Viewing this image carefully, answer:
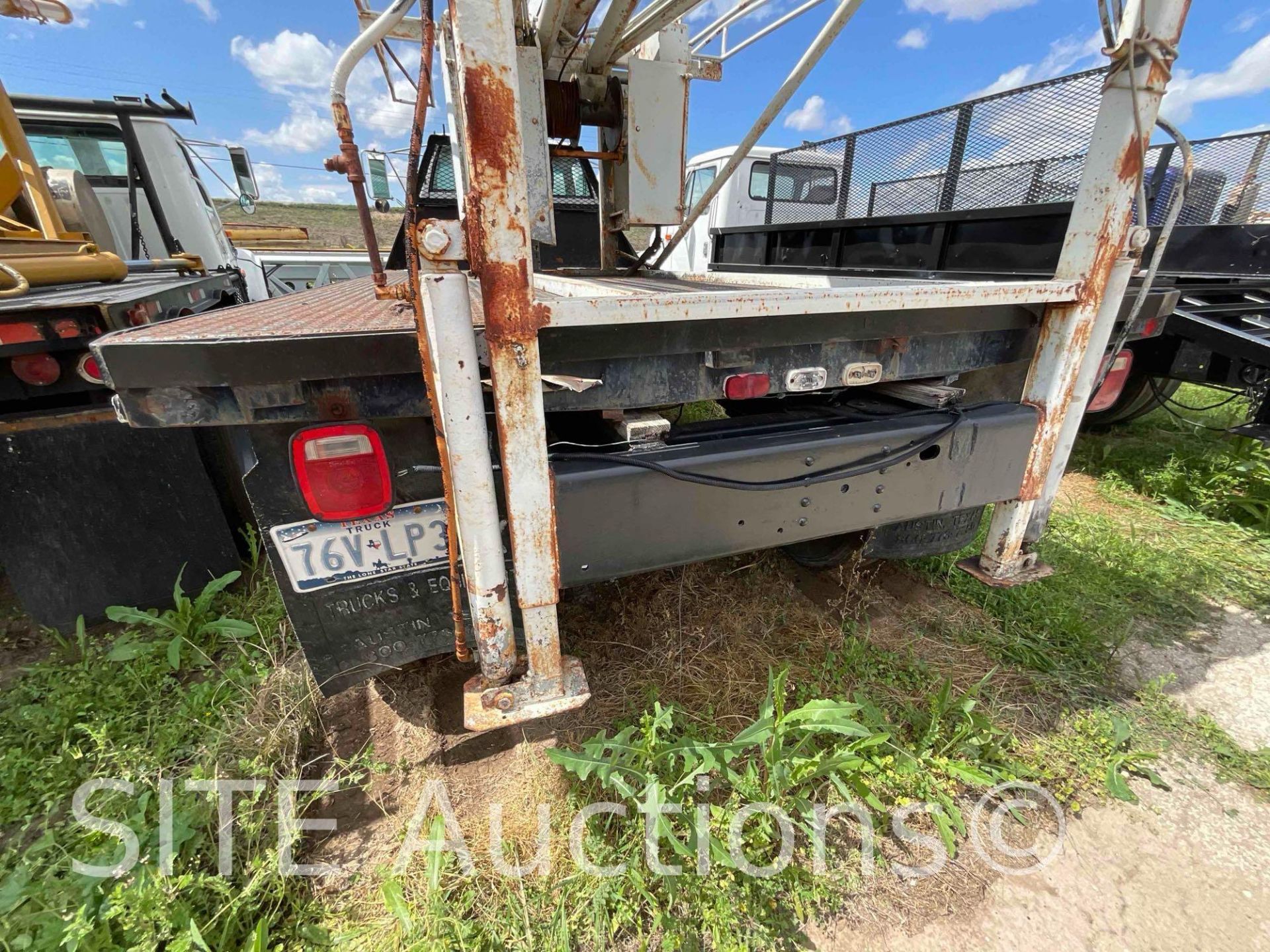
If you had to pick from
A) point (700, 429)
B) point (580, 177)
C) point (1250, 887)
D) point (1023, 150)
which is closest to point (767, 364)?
point (700, 429)

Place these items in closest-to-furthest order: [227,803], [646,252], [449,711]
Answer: [227,803]
[449,711]
[646,252]

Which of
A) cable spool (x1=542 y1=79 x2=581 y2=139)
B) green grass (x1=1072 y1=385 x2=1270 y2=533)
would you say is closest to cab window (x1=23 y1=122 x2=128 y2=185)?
cable spool (x1=542 y1=79 x2=581 y2=139)

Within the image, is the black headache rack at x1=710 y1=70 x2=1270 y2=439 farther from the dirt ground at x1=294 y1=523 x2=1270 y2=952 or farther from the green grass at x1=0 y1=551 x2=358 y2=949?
the green grass at x1=0 y1=551 x2=358 y2=949

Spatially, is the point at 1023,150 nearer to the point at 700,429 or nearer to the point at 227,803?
the point at 700,429

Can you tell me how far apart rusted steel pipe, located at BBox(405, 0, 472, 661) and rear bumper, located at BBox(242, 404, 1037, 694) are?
0.65 ft

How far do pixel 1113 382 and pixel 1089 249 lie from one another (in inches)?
38.6

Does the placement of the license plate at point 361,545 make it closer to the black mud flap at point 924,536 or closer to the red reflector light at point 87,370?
the red reflector light at point 87,370

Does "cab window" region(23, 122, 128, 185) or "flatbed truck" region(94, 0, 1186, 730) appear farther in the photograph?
"cab window" region(23, 122, 128, 185)

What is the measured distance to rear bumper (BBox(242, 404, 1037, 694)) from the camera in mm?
1354

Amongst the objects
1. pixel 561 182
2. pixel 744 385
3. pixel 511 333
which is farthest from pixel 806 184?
pixel 511 333

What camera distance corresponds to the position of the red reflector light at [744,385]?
1511 millimetres

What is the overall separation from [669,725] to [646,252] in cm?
209

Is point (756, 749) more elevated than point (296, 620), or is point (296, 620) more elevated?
point (296, 620)

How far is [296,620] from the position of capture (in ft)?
4.75
